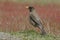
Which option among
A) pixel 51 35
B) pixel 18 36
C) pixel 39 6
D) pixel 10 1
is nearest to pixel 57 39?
pixel 51 35

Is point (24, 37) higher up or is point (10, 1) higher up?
point (24, 37)

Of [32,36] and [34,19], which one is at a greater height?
[34,19]

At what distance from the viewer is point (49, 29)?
14711 millimetres

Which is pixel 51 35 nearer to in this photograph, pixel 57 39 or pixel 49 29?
pixel 57 39

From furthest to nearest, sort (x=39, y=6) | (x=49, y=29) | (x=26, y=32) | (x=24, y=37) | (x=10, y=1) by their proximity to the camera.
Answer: (x=10, y=1) → (x=39, y=6) → (x=49, y=29) → (x=26, y=32) → (x=24, y=37)

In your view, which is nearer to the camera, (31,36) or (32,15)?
(31,36)

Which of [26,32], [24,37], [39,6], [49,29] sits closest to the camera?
[24,37]

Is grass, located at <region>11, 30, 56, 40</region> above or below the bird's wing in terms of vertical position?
below

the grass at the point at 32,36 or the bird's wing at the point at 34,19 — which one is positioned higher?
the bird's wing at the point at 34,19

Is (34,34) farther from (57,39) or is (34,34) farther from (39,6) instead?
(39,6)

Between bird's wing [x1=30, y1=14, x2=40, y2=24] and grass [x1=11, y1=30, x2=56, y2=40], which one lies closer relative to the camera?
grass [x1=11, y1=30, x2=56, y2=40]

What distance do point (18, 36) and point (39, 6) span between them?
21.9 m

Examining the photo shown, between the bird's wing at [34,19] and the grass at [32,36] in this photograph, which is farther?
the bird's wing at [34,19]

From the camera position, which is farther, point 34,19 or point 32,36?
point 34,19
